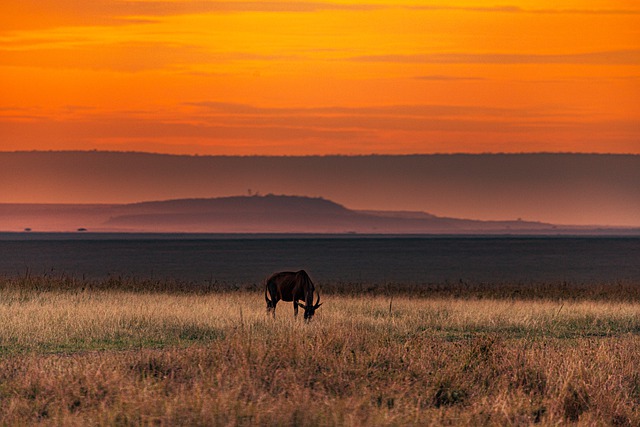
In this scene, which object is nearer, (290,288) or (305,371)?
(305,371)

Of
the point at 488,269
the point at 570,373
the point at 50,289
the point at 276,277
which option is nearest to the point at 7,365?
the point at 570,373

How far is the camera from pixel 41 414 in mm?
12039

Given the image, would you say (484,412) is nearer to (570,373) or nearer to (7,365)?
(570,373)

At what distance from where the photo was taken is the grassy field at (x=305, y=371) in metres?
11.7

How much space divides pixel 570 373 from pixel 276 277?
11744mm

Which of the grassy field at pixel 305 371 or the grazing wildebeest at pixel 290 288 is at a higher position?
the grazing wildebeest at pixel 290 288

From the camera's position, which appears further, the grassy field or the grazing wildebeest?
the grazing wildebeest

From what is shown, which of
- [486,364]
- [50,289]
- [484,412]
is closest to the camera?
[484,412]

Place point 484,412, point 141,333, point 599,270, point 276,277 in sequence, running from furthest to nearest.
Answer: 1. point 599,270
2. point 276,277
3. point 141,333
4. point 484,412

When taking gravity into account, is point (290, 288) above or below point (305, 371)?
above

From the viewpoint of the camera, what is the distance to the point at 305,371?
14.4 metres

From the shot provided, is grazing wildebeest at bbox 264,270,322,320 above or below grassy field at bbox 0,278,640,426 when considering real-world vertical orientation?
above

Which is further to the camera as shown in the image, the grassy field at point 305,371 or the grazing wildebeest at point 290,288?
the grazing wildebeest at point 290,288

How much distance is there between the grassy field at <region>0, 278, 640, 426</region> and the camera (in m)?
11.7
